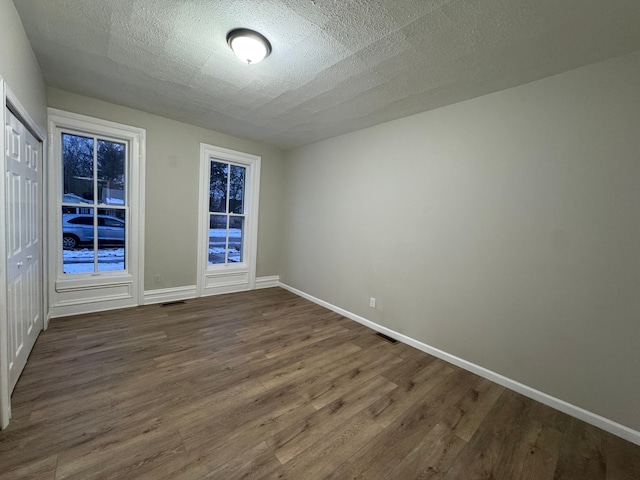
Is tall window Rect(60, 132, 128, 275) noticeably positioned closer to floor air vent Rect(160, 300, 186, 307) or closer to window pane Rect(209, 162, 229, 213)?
floor air vent Rect(160, 300, 186, 307)

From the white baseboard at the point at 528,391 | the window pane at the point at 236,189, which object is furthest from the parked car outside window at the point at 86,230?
the white baseboard at the point at 528,391

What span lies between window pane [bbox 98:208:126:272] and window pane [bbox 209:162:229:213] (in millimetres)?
1223

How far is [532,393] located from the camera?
7.23ft

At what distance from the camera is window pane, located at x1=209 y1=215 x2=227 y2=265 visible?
4434 mm

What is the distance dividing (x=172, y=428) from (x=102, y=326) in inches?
80.9

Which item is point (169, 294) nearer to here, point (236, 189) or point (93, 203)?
point (93, 203)

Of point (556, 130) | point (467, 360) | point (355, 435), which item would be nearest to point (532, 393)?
point (467, 360)

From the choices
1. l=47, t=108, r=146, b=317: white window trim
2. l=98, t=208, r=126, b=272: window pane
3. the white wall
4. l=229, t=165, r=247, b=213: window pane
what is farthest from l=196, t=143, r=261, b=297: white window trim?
the white wall

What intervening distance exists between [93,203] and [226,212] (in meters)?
1.72

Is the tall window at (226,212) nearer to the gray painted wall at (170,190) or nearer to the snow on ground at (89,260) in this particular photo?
the gray painted wall at (170,190)

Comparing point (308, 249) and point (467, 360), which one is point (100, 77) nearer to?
point (308, 249)

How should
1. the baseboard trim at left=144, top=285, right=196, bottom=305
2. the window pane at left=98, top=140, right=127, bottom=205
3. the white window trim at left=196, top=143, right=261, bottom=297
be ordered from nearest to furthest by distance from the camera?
the window pane at left=98, top=140, right=127, bottom=205 → the baseboard trim at left=144, top=285, right=196, bottom=305 → the white window trim at left=196, top=143, right=261, bottom=297

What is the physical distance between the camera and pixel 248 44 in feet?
6.21

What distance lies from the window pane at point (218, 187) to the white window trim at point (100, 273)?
98cm
